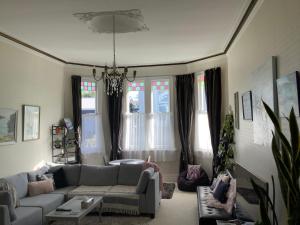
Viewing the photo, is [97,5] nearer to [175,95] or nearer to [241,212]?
[241,212]

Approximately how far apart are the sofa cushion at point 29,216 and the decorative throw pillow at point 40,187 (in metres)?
0.66

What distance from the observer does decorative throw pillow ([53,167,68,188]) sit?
5121 millimetres

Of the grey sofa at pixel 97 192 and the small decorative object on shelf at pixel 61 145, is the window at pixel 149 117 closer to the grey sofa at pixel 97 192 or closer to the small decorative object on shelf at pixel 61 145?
the small decorative object on shelf at pixel 61 145

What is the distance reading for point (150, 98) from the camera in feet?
23.9

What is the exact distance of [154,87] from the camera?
7277mm

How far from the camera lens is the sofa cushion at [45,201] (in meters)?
4.04

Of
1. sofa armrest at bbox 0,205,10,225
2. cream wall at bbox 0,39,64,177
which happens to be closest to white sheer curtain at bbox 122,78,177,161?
cream wall at bbox 0,39,64,177

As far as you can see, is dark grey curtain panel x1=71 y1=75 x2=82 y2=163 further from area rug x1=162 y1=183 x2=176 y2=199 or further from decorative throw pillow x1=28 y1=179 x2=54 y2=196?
area rug x1=162 y1=183 x2=176 y2=199

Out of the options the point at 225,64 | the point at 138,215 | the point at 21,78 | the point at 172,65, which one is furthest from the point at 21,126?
the point at 225,64

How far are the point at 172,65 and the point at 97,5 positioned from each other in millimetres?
3851

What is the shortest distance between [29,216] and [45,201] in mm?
536

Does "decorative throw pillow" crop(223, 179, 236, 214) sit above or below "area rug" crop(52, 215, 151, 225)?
above

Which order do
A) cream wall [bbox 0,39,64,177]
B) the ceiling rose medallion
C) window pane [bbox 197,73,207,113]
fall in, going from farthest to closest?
window pane [bbox 197,73,207,113], cream wall [bbox 0,39,64,177], the ceiling rose medallion

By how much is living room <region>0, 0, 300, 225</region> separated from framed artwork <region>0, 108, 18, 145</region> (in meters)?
0.02
